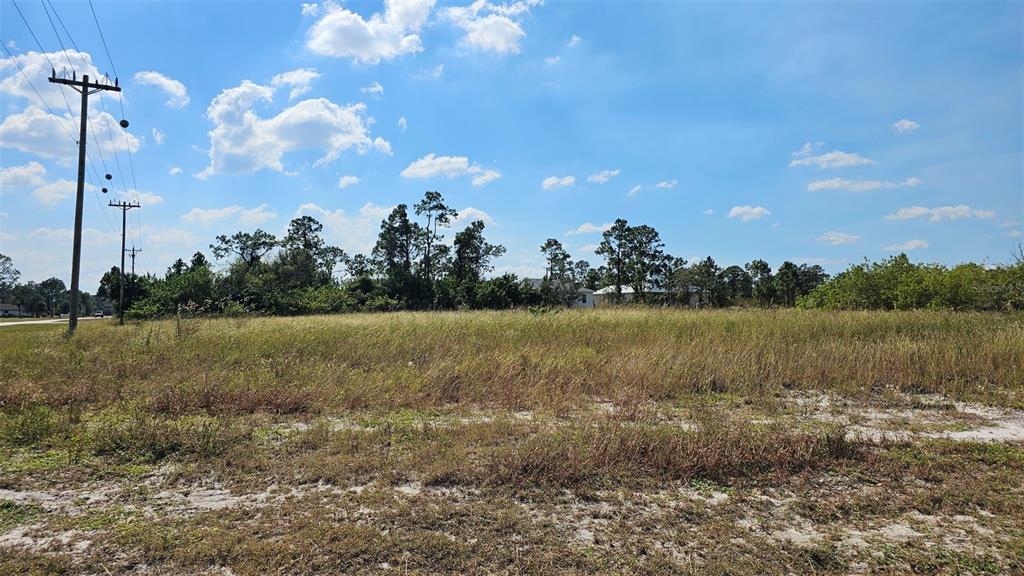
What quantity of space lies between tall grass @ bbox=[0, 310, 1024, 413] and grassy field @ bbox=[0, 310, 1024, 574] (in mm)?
68

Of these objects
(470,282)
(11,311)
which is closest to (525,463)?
(470,282)

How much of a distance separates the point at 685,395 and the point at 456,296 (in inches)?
1530

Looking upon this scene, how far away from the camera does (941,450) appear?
4.66 meters

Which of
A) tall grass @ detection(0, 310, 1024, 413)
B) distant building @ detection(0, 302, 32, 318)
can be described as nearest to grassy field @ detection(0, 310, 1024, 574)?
tall grass @ detection(0, 310, 1024, 413)

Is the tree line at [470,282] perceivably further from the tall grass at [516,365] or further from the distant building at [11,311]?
the distant building at [11,311]

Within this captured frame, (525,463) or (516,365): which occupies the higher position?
(516,365)

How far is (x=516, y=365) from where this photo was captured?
8289mm

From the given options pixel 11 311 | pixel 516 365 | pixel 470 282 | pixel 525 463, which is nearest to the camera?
pixel 525 463

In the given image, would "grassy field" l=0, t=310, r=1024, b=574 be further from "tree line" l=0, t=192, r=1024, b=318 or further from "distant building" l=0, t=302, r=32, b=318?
"distant building" l=0, t=302, r=32, b=318

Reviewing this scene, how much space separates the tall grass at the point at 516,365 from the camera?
267 inches

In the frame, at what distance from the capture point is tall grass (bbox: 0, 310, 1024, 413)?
679 centimetres

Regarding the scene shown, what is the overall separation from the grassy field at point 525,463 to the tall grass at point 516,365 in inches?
2.7

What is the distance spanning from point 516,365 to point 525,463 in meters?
4.21

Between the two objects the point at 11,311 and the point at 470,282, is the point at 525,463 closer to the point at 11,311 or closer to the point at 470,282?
the point at 470,282
